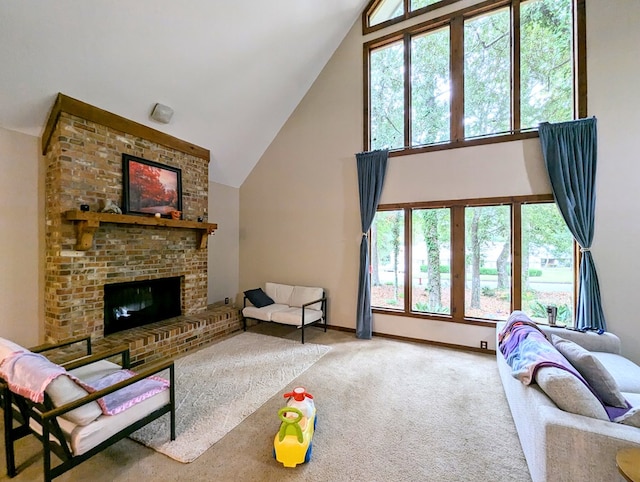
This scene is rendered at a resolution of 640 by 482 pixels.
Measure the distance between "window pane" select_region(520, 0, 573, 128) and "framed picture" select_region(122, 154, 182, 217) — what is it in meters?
5.18

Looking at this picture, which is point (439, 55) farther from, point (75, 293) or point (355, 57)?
point (75, 293)

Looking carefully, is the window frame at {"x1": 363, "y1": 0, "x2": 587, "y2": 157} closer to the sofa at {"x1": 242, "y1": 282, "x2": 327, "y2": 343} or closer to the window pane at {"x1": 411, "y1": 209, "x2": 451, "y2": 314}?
the window pane at {"x1": 411, "y1": 209, "x2": 451, "y2": 314}

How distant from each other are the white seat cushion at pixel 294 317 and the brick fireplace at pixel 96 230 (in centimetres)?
118

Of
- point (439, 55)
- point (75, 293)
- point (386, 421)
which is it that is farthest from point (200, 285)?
point (439, 55)

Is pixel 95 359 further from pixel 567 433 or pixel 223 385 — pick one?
pixel 567 433

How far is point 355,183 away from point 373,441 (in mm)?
3739

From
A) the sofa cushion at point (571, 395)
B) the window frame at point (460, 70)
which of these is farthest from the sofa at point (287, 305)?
the sofa cushion at point (571, 395)

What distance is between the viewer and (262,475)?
1.90 meters

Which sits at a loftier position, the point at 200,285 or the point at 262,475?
the point at 200,285

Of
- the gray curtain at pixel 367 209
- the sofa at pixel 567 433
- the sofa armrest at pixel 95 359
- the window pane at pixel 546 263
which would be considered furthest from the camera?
the gray curtain at pixel 367 209

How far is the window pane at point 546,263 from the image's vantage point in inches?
145

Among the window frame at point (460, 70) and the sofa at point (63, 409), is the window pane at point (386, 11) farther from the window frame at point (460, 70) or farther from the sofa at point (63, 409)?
the sofa at point (63, 409)

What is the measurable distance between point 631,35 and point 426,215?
3.10 meters

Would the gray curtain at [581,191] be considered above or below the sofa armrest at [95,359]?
above
